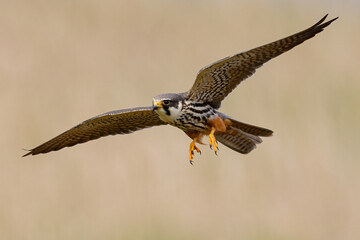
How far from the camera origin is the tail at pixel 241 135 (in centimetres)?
767

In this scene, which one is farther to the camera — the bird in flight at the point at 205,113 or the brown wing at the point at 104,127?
the brown wing at the point at 104,127

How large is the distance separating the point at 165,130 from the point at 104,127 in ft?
7.55

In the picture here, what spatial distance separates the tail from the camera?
7.67 meters

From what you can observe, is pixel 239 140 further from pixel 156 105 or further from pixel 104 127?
pixel 156 105

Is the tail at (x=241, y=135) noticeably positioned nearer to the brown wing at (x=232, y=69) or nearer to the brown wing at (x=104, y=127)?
the brown wing at (x=232, y=69)

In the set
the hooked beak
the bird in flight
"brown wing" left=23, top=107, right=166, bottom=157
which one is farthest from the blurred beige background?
the hooked beak

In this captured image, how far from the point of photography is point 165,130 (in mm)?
10250

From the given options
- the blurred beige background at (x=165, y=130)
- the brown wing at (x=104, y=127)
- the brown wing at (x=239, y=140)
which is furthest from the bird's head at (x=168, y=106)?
the blurred beige background at (x=165, y=130)

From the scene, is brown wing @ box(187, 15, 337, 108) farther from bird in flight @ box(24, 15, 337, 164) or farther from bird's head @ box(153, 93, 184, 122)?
bird's head @ box(153, 93, 184, 122)

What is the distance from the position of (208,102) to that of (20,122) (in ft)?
10.6

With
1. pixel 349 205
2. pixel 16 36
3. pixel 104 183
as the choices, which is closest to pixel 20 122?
pixel 104 183

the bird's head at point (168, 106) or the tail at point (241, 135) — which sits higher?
the bird's head at point (168, 106)

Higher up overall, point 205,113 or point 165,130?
point 165,130

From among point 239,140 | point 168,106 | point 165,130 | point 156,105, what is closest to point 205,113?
point 168,106
